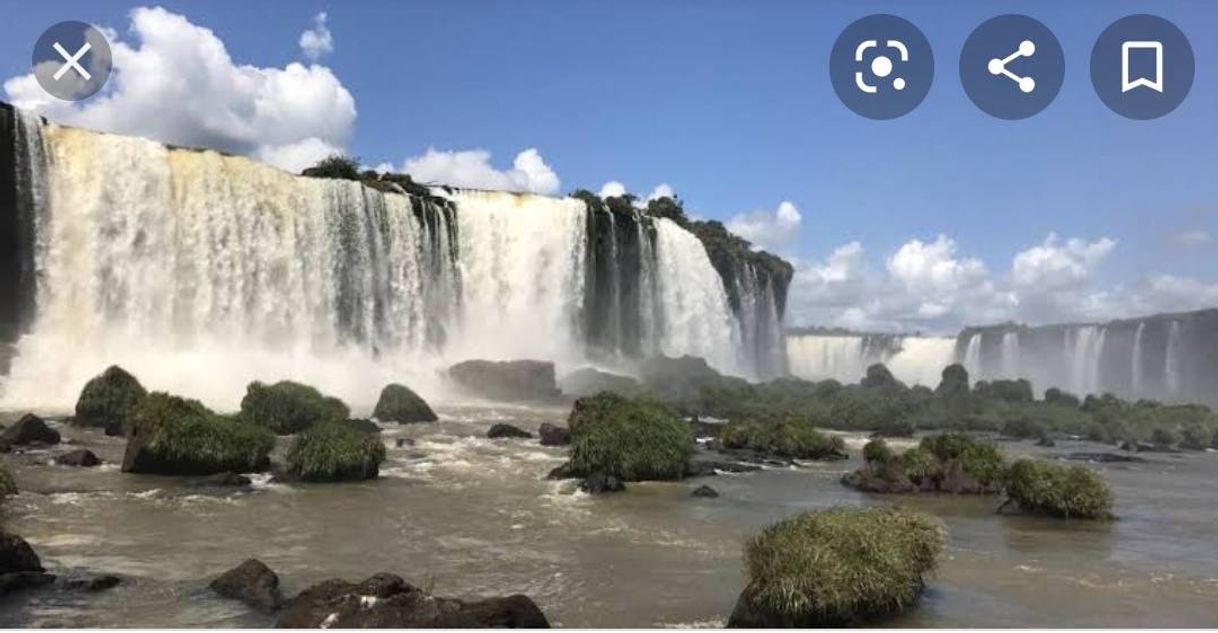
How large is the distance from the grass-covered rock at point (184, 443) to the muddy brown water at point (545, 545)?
0.56 m

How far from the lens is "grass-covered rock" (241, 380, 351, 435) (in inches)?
1136

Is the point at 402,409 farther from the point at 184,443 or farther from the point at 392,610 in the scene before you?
the point at 392,610

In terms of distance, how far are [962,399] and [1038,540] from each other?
39925mm

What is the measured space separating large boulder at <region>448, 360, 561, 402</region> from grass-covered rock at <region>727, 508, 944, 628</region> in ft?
123

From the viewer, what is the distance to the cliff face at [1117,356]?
3137 inches

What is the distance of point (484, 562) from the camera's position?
1345 cm

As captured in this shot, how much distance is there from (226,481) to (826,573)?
13.9 metres

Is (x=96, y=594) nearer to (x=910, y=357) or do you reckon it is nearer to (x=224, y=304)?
(x=224, y=304)

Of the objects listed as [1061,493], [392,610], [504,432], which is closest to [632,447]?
[504,432]

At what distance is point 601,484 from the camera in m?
20.6

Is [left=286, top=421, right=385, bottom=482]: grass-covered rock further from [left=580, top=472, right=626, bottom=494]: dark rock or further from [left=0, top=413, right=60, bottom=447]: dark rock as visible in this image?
[left=0, top=413, right=60, bottom=447]: dark rock

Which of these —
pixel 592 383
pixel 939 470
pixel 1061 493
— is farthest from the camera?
pixel 592 383

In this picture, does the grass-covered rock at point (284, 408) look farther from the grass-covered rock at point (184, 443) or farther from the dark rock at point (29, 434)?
the grass-covered rock at point (184, 443)

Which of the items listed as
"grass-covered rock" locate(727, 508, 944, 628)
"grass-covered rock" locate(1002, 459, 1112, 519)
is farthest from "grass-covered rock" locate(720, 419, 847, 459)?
"grass-covered rock" locate(727, 508, 944, 628)
